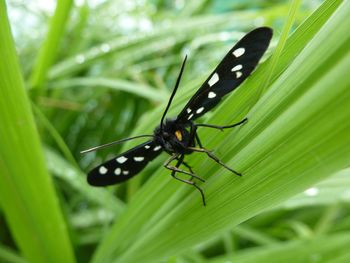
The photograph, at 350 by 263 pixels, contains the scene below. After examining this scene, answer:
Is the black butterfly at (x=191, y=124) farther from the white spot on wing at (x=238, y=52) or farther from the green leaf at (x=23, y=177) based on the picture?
the green leaf at (x=23, y=177)

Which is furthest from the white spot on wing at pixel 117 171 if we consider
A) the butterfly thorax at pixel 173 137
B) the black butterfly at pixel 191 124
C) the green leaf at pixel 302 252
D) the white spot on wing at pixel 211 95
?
the green leaf at pixel 302 252

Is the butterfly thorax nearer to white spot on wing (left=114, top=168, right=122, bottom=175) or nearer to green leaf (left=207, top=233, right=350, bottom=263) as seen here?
white spot on wing (left=114, top=168, right=122, bottom=175)

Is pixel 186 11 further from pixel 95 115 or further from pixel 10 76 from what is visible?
pixel 10 76

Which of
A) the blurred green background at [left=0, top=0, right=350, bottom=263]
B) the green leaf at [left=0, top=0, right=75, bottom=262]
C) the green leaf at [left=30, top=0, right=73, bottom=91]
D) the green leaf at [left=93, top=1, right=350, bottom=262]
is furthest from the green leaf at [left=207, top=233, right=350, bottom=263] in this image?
the green leaf at [left=30, top=0, right=73, bottom=91]

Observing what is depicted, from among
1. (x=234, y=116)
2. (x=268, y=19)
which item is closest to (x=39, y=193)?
(x=234, y=116)

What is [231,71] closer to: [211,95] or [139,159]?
[211,95]
